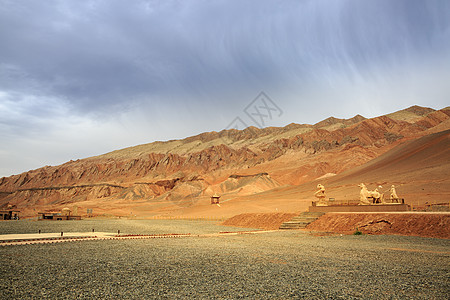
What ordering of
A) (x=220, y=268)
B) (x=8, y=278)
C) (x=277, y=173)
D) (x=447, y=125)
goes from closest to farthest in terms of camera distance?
1. (x=8, y=278)
2. (x=220, y=268)
3. (x=447, y=125)
4. (x=277, y=173)

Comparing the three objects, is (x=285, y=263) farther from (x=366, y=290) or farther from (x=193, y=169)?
(x=193, y=169)

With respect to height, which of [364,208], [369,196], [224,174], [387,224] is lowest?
[387,224]

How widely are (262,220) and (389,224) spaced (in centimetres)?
1317

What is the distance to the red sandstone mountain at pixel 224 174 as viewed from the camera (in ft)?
274

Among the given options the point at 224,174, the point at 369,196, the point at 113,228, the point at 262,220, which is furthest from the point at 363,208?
the point at 224,174

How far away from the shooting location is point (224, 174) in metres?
134

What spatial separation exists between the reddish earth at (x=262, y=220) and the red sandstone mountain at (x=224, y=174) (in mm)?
19528

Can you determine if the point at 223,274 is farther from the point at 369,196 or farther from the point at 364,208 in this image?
the point at 369,196

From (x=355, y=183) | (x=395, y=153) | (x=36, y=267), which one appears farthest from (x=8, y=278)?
(x=395, y=153)

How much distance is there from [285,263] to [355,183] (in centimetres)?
5890

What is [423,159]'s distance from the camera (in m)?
64.2

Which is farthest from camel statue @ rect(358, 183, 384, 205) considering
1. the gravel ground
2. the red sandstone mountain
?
the red sandstone mountain

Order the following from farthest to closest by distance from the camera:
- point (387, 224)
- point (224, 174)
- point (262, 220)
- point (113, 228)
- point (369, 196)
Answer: point (224, 174), point (262, 220), point (113, 228), point (369, 196), point (387, 224)

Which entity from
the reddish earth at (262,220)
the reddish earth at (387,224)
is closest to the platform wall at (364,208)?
the reddish earth at (387,224)
